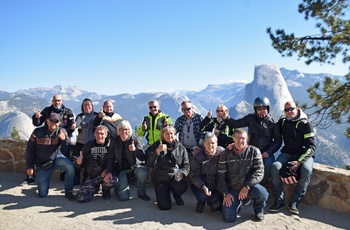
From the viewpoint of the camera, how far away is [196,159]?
5711mm

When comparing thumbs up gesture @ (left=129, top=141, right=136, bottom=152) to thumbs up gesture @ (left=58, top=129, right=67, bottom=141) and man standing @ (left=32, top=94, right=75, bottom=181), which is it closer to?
thumbs up gesture @ (left=58, top=129, right=67, bottom=141)

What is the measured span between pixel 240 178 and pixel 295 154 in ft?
4.96

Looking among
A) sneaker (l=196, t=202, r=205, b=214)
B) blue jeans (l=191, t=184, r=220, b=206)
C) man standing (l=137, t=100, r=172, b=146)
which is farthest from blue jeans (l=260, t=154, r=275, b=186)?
man standing (l=137, t=100, r=172, b=146)

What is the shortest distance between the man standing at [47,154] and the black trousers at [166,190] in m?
2.00

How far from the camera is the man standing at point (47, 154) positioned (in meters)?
6.35

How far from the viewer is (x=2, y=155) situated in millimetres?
8078

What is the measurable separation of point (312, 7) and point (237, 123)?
7.11 metres

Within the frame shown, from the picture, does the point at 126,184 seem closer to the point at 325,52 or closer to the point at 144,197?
the point at 144,197

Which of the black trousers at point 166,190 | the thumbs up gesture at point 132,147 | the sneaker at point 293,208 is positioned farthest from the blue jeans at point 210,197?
the thumbs up gesture at point 132,147

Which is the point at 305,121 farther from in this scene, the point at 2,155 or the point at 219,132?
the point at 2,155

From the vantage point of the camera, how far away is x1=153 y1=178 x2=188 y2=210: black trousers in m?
5.66

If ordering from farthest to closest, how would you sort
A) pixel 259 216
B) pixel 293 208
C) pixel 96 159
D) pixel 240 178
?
pixel 96 159 < pixel 293 208 < pixel 240 178 < pixel 259 216

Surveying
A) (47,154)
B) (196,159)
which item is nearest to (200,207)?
(196,159)

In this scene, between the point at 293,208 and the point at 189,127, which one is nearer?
the point at 293,208
